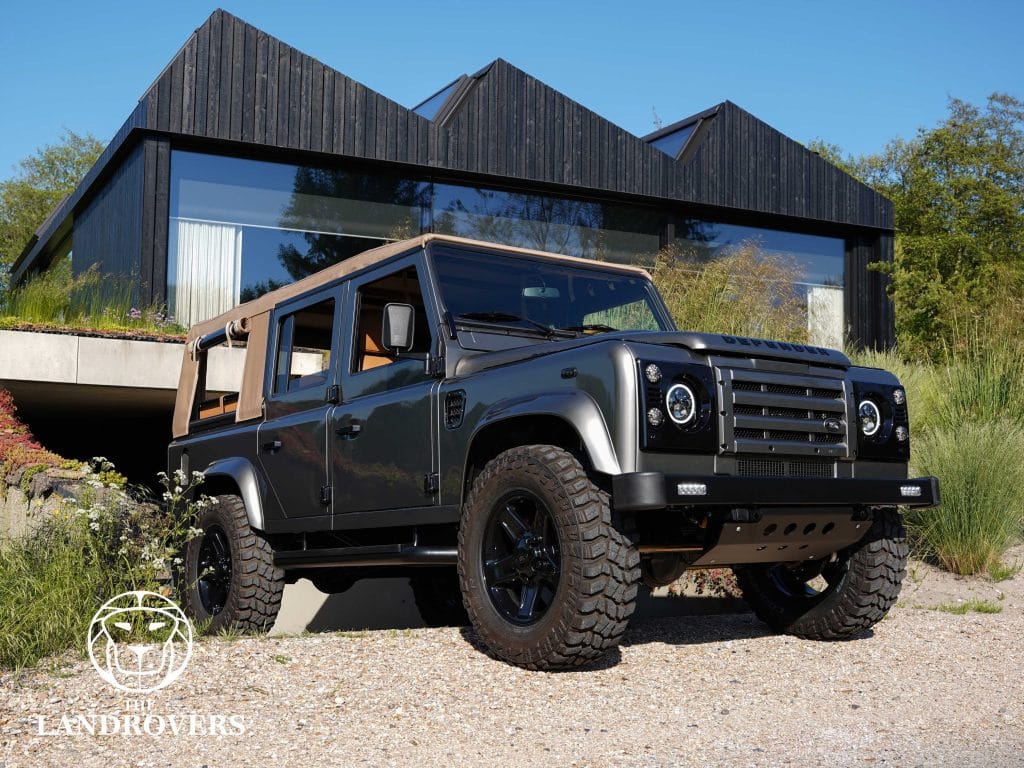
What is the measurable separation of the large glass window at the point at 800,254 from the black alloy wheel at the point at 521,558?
1403 centimetres

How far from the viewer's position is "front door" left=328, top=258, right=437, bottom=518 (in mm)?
5402

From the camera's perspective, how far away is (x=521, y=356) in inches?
197

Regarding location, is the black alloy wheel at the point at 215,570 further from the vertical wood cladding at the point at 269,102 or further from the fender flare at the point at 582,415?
the vertical wood cladding at the point at 269,102

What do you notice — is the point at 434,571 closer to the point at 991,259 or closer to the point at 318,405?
the point at 318,405

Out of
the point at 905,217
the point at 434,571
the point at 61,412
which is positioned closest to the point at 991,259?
the point at 905,217

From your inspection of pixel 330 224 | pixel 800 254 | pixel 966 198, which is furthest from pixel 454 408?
pixel 966 198

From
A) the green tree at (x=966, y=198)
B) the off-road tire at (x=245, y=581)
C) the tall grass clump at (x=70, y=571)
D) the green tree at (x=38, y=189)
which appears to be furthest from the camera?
the green tree at (x=38, y=189)

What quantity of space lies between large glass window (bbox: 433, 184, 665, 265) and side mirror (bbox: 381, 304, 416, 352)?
37.6ft

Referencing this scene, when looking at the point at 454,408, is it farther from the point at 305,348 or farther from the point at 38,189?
the point at 38,189

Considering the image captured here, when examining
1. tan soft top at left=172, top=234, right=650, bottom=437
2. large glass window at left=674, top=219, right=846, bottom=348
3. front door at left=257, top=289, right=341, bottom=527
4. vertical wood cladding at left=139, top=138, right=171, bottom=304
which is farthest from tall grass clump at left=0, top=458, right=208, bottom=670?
large glass window at left=674, top=219, right=846, bottom=348

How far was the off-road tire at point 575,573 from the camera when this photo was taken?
4.36 meters

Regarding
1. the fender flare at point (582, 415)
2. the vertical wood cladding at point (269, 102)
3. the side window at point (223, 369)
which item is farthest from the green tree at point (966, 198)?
the fender flare at point (582, 415)

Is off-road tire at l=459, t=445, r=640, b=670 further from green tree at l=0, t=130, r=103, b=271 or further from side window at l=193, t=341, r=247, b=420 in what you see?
green tree at l=0, t=130, r=103, b=271

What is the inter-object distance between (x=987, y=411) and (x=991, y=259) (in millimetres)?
23418
